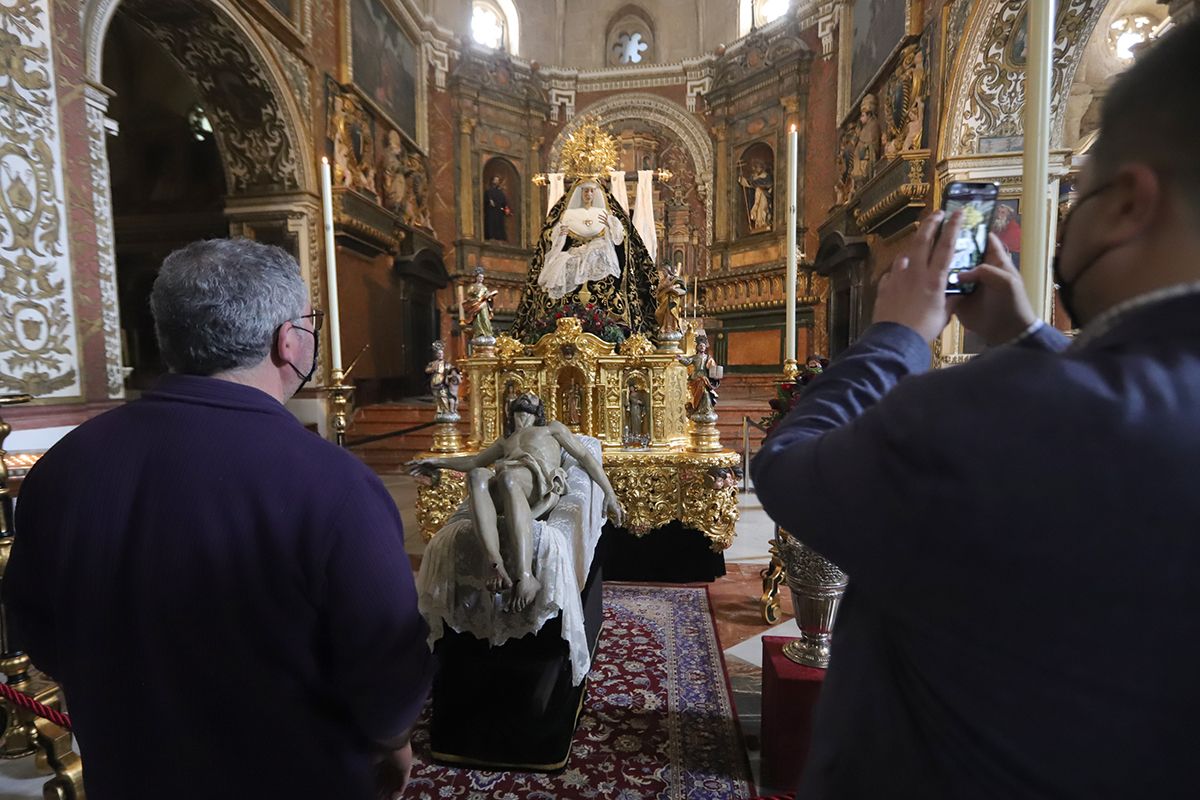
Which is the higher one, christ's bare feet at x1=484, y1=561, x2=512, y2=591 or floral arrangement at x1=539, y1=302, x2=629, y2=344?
floral arrangement at x1=539, y1=302, x2=629, y2=344

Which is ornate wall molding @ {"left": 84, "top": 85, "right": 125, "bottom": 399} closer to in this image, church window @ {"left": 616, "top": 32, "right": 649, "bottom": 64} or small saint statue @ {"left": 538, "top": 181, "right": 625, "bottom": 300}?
small saint statue @ {"left": 538, "top": 181, "right": 625, "bottom": 300}

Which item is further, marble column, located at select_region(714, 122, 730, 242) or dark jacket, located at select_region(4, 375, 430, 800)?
marble column, located at select_region(714, 122, 730, 242)

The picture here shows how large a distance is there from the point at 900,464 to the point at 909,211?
8.07 meters

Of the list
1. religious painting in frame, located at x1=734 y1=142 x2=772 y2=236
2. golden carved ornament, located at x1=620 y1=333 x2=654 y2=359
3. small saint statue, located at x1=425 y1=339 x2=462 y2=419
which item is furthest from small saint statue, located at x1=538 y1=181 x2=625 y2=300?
religious painting in frame, located at x1=734 y1=142 x2=772 y2=236

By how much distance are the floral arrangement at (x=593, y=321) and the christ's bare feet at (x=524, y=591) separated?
2692 millimetres

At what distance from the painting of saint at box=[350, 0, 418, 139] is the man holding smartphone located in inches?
413

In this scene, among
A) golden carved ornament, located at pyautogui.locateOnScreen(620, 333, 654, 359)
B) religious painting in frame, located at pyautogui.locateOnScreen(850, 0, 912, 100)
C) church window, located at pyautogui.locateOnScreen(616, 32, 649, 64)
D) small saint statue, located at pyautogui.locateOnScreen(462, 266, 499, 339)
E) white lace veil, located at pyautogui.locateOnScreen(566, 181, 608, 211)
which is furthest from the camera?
church window, located at pyautogui.locateOnScreen(616, 32, 649, 64)

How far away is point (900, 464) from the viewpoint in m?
0.51

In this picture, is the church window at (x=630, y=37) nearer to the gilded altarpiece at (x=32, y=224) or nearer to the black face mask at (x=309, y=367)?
the gilded altarpiece at (x=32, y=224)

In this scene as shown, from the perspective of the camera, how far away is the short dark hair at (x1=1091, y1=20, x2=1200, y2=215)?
1.59 feet

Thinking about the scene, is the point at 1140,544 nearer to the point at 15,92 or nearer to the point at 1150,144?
the point at 1150,144

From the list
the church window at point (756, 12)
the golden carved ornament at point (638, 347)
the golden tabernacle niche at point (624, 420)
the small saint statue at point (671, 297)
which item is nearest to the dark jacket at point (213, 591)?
the golden tabernacle niche at point (624, 420)

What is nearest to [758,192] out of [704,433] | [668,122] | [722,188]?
[722,188]

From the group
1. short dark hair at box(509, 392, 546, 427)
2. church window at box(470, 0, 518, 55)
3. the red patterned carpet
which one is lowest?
the red patterned carpet
